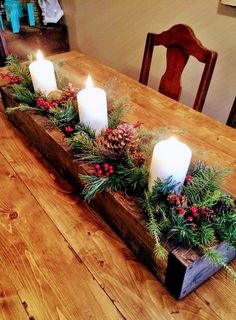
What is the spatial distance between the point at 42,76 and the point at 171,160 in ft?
1.85

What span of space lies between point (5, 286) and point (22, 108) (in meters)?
0.54

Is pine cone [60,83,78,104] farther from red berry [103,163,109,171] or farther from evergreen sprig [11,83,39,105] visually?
red berry [103,163,109,171]

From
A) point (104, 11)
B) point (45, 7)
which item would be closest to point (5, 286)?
point (104, 11)

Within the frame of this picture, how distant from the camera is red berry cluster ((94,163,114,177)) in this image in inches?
24.9

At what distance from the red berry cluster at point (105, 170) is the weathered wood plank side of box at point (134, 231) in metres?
0.05

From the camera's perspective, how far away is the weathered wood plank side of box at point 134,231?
50 cm

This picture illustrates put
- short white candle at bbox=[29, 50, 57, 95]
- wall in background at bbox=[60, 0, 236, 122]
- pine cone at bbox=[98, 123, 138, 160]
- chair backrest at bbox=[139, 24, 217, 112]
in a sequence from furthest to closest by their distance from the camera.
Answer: wall in background at bbox=[60, 0, 236, 122], chair backrest at bbox=[139, 24, 217, 112], short white candle at bbox=[29, 50, 57, 95], pine cone at bbox=[98, 123, 138, 160]

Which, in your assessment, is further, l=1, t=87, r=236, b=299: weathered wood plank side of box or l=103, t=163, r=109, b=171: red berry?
l=103, t=163, r=109, b=171: red berry

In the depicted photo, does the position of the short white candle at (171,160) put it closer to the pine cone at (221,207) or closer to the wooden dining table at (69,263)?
the pine cone at (221,207)

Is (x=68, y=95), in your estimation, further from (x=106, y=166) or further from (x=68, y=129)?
(x=106, y=166)

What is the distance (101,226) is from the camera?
2.25 feet

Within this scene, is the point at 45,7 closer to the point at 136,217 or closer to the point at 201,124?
the point at 201,124

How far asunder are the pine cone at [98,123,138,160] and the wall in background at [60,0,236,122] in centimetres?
121

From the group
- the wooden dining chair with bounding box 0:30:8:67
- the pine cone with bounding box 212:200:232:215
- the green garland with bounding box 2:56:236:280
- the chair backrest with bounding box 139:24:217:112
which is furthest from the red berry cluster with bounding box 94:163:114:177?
the wooden dining chair with bounding box 0:30:8:67
